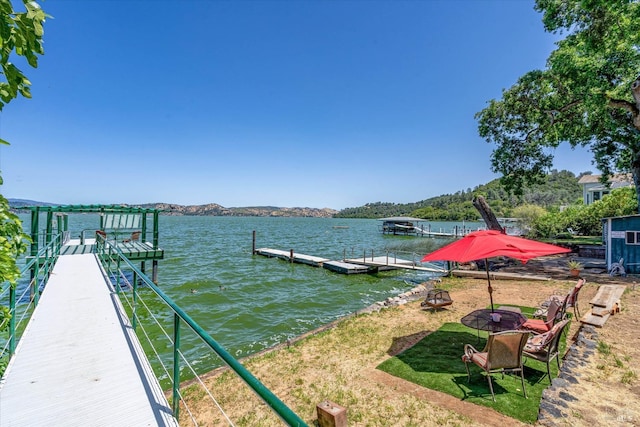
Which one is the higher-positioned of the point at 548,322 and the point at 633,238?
the point at 633,238

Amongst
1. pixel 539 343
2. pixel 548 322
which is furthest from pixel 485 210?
pixel 539 343

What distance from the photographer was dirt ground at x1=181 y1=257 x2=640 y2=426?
3.78 metres

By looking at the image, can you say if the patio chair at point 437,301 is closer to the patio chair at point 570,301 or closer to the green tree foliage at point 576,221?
the patio chair at point 570,301

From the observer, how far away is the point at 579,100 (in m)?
13.5

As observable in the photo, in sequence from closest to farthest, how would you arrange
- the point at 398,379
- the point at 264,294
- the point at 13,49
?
the point at 13,49 → the point at 398,379 → the point at 264,294

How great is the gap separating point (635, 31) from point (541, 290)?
8751 millimetres

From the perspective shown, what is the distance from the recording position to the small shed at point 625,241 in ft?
39.4

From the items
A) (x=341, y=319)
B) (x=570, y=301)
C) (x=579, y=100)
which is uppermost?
(x=579, y=100)

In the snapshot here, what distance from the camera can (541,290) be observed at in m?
10.4

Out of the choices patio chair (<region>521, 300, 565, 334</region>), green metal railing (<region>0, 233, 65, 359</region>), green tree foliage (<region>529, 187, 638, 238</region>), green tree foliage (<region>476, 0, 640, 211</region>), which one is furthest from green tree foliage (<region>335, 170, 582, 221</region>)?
green metal railing (<region>0, 233, 65, 359</region>)

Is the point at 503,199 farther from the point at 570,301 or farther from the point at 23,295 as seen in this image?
the point at 23,295

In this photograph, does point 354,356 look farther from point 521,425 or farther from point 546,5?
point 546,5

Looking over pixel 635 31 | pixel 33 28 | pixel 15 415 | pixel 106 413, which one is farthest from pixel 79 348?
pixel 635 31

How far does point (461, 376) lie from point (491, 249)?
2.07 m
